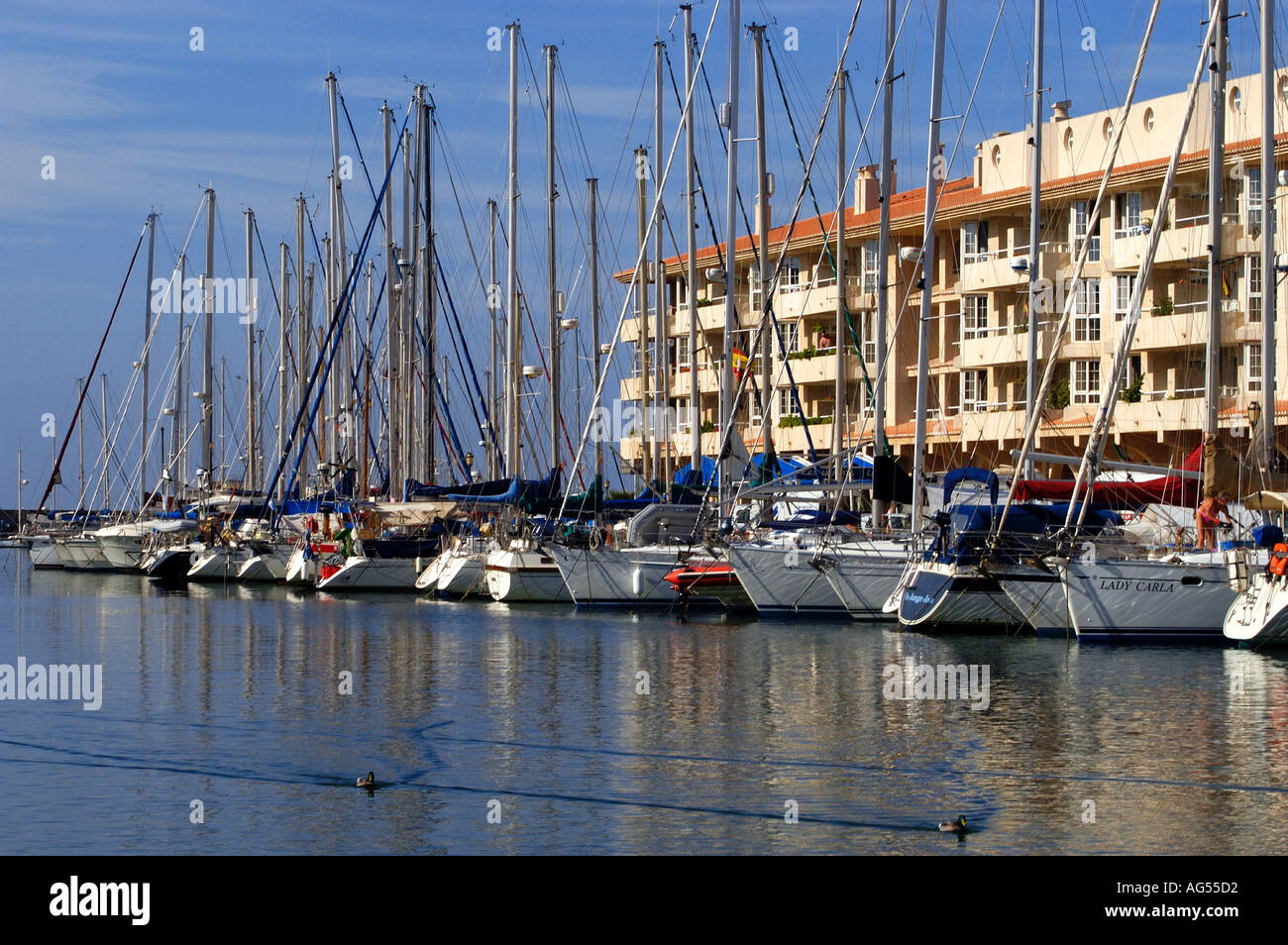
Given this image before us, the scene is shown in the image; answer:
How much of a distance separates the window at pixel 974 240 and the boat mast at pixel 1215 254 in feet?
110

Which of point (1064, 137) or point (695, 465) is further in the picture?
point (1064, 137)

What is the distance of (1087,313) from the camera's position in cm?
6397

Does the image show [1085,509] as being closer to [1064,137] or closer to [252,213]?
[1064,137]

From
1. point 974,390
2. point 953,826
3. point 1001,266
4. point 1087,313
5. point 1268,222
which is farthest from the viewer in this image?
point 974,390

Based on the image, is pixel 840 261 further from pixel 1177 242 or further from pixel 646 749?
pixel 646 749

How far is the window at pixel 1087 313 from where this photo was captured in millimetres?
63750

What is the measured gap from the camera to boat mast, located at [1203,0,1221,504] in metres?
34.8

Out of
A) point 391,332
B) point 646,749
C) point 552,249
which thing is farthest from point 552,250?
point 646,749

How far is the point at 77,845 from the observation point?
55.4ft

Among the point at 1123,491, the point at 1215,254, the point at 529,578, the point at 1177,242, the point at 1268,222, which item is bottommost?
the point at 529,578

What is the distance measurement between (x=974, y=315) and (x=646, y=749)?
1990 inches

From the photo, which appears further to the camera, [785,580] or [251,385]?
[251,385]
